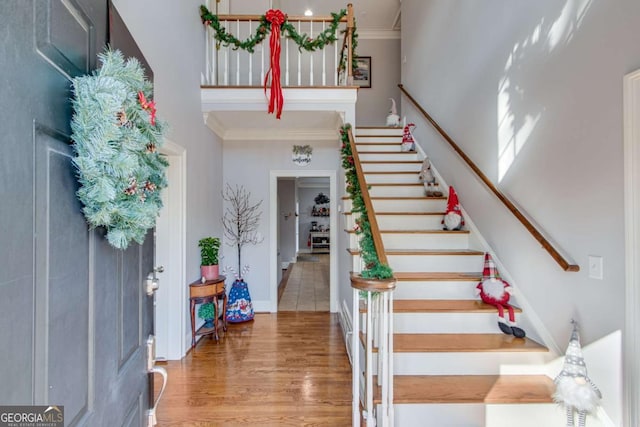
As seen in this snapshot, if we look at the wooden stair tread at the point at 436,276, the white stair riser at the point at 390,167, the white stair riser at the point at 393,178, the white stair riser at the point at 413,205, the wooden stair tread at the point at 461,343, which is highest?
the white stair riser at the point at 390,167

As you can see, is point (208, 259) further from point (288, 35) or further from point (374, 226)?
point (288, 35)

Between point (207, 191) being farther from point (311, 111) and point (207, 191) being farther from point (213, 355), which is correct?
point (213, 355)

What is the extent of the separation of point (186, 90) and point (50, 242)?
2.95m

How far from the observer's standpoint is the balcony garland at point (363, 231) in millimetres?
1647

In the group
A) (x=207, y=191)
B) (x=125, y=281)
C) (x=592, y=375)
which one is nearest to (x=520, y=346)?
(x=592, y=375)

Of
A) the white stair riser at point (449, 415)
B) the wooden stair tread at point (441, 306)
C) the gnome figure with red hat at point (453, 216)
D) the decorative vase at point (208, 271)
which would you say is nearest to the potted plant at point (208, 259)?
the decorative vase at point (208, 271)

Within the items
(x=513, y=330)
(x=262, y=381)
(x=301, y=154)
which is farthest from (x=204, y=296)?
(x=513, y=330)

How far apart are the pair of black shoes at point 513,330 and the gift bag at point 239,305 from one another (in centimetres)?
301

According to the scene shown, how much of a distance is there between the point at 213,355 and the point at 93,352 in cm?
269

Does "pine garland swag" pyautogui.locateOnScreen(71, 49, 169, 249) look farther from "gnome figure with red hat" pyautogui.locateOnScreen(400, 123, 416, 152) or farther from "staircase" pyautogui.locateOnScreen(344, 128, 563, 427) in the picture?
"gnome figure with red hat" pyautogui.locateOnScreen(400, 123, 416, 152)

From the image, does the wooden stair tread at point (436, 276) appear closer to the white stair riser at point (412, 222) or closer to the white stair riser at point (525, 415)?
the white stair riser at point (412, 222)

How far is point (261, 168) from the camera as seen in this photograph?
15.4ft

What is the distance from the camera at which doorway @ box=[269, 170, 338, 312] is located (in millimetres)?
4566

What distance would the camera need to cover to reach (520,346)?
2.07 m
